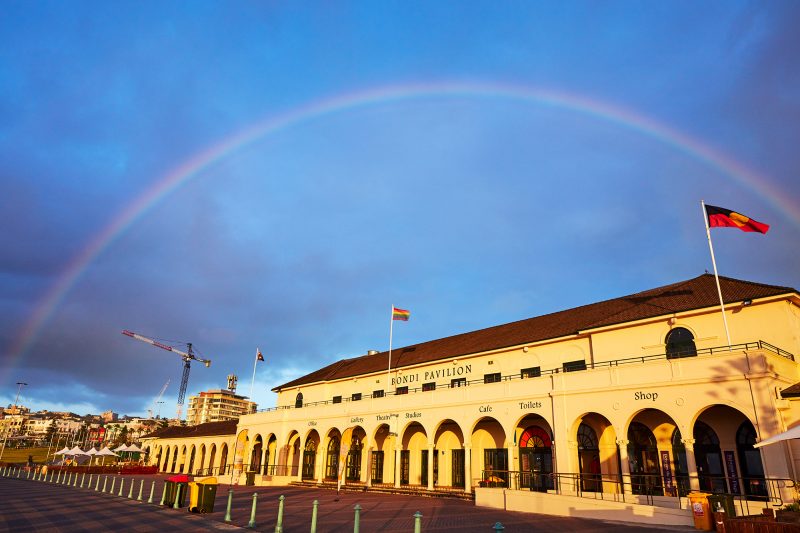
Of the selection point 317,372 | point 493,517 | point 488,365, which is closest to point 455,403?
point 488,365

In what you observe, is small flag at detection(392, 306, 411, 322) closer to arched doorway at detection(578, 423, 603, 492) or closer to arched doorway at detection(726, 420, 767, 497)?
arched doorway at detection(578, 423, 603, 492)

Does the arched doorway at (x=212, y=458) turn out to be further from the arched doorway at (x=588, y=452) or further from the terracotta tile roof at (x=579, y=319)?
the arched doorway at (x=588, y=452)

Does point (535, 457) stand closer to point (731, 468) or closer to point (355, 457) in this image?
point (731, 468)

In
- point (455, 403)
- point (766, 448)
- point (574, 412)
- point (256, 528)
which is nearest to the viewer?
point (256, 528)

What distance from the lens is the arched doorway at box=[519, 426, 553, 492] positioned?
27.2 metres

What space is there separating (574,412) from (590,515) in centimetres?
557

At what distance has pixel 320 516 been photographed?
18172 millimetres

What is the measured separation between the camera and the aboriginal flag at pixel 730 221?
21.2m

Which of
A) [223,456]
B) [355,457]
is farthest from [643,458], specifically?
[223,456]

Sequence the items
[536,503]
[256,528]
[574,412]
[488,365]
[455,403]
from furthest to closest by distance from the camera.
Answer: [488,365] < [455,403] < [574,412] < [536,503] < [256,528]

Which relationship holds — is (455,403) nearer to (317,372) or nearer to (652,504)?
(652,504)

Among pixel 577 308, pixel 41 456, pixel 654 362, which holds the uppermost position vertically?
pixel 577 308

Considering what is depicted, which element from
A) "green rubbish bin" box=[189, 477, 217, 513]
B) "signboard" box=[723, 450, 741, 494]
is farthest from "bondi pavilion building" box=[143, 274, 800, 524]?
"green rubbish bin" box=[189, 477, 217, 513]

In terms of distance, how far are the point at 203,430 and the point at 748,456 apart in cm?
5584
